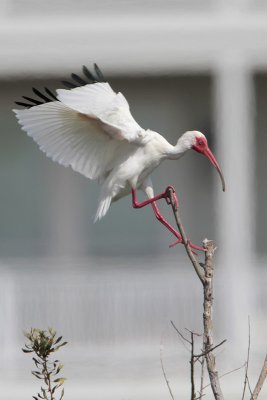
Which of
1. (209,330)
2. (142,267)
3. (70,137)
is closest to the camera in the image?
(209,330)

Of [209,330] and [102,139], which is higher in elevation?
[102,139]

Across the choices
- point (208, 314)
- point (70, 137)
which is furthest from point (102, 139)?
point (208, 314)

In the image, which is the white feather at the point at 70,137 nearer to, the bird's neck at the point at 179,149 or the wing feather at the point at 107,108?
the wing feather at the point at 107,108

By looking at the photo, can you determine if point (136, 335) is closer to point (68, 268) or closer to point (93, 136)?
point (68, 268)

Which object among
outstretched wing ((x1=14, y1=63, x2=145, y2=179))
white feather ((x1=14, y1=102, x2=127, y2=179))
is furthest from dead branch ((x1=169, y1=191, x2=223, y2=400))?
white feather ((x1=14, y1=102, x2=127, y2=179))

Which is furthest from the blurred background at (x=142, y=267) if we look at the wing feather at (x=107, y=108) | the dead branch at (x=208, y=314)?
the dead branch at (x=208, y=314)

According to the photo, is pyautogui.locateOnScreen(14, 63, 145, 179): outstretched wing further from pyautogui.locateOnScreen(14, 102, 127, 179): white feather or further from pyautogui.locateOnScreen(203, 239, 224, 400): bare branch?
pyautogui.locateOnScreen(203, 239, 224, 400): bare branch

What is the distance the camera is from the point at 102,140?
6.54 m

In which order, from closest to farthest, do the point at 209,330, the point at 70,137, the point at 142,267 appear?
the point at 209,330, the point at 70,137, the point at 142,267

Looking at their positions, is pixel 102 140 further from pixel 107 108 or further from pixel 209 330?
pixel 209 330

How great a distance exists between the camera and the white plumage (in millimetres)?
6145

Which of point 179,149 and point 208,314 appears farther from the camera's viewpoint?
point 179,149

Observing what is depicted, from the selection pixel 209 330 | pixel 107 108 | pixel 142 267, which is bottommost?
pixel 209 330

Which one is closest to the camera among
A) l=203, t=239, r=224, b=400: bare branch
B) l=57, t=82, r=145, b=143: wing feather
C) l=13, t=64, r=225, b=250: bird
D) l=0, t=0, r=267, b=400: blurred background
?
l=203, t=239, r=224, b=400: bare branch
